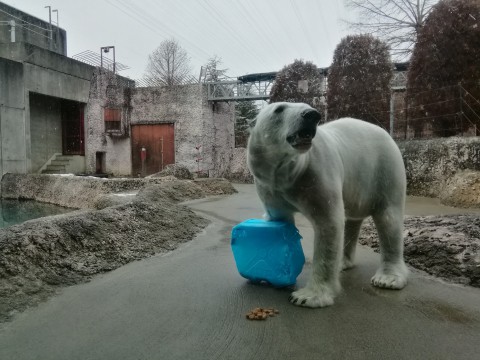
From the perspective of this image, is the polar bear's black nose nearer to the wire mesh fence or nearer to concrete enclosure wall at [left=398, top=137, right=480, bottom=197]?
concrete enclosure wall at [left=398, top=137, right=480, bottom=197]

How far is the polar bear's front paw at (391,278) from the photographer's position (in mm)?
2260

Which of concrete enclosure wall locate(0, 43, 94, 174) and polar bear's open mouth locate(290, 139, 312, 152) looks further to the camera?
concrete enclosure wall locate(0, 43, 94, 174)

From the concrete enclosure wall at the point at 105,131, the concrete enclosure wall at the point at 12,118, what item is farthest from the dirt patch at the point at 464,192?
the concrete enclosure wall at the point at 105,131

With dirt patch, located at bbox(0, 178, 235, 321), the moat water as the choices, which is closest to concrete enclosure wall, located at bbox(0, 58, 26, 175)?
the moat water

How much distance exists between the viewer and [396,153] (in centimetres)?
244

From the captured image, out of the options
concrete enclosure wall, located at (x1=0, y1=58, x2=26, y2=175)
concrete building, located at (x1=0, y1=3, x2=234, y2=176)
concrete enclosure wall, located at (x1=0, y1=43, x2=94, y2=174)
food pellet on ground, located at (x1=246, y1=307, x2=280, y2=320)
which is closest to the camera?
food pellet on ground, located at (x1=246, y1=307, x2=280, y2=320)

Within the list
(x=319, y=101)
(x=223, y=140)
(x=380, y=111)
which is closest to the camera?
(x=380, y=111)

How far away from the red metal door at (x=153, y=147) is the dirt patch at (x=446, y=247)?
13.6 meters

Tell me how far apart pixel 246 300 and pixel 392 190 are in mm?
1086

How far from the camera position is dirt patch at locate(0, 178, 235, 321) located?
84.8 inches

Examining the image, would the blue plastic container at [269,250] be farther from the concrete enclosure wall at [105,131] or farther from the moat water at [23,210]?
the concrete enclosure wall at [105,131]

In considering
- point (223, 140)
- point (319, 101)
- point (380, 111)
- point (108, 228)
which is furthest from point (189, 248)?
point (223, 140)

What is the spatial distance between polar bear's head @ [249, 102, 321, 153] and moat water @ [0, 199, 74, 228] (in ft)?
22.1

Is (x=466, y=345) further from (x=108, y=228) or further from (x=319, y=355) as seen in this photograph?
(x=108, y=228)
